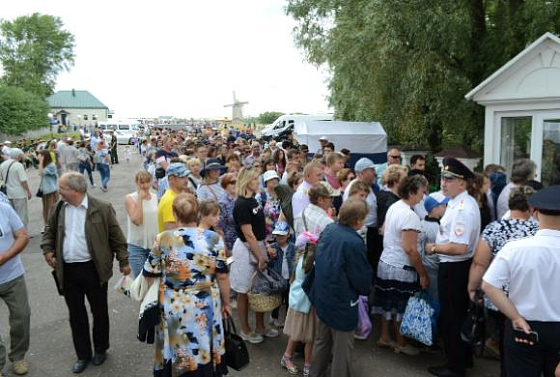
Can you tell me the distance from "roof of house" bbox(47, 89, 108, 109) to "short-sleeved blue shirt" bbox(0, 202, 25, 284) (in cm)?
9930

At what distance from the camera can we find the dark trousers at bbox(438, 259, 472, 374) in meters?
3.84

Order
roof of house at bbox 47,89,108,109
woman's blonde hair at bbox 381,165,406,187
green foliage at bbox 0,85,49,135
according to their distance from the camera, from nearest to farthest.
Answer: woman's blonde hair at bbox 381,165,406,187, green foliage at bbox 0,85,49,135, roof of house at bbox 47,89,108,109

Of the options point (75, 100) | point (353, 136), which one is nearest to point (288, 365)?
point (353, 136)

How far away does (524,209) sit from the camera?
134 inches

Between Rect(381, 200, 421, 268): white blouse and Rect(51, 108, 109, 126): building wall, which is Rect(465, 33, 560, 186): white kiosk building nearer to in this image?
Rect(381, 200, 421, 268): white blouse

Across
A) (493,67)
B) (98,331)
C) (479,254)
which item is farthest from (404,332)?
(493,67)

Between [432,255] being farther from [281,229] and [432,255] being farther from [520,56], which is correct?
[520,56]

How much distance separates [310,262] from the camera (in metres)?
3.89

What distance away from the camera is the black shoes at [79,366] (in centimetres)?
413

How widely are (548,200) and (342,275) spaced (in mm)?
1533

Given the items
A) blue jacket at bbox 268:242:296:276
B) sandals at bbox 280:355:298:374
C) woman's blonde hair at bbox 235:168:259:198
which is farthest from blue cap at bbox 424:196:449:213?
sandals at bbox 280:355:298:374

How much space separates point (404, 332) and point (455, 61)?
30.4ft

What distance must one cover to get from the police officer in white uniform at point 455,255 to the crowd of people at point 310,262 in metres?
0.01

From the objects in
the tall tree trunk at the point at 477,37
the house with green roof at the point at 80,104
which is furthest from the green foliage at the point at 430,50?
the house with green roof at the point at 80,104
